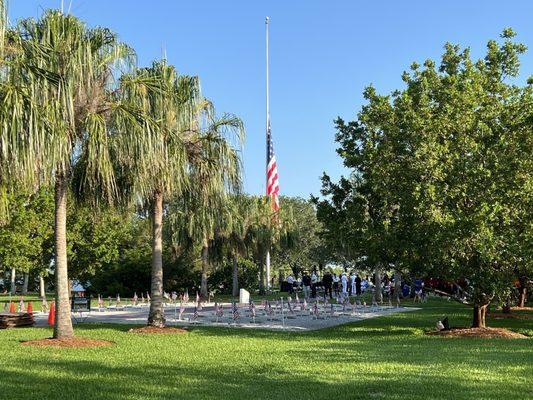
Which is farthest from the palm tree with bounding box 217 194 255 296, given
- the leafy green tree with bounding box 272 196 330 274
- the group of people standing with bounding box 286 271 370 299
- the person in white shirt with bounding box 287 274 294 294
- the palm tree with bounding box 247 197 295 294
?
the leafy green tree with bounding box 272 196 330 274

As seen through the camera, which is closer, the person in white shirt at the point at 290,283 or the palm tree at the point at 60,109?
the palm tree at the point at 60,109

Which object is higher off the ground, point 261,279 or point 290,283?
point 261,279

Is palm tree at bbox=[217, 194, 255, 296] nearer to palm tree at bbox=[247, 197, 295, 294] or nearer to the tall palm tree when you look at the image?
palm tree at bbox=[247, 197, 295, 294]

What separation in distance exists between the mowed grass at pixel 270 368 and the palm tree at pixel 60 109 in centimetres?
270

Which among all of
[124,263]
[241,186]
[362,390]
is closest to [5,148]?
[362,390]

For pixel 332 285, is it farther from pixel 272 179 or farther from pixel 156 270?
pixel 156 270

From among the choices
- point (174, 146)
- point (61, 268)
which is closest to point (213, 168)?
point (174, 146)

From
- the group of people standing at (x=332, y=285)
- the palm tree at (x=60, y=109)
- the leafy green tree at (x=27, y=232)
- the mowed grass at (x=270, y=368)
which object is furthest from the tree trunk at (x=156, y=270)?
the group of people standing at (x=332, y=285)

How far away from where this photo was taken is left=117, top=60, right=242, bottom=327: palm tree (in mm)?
14812

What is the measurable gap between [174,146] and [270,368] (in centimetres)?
697

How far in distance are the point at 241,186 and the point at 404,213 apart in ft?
15.4

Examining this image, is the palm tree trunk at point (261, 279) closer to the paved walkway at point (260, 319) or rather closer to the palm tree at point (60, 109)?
the paved walkway at point (260, 319)

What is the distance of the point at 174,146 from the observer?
15.2 m

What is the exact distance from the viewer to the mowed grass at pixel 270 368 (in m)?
8.02
